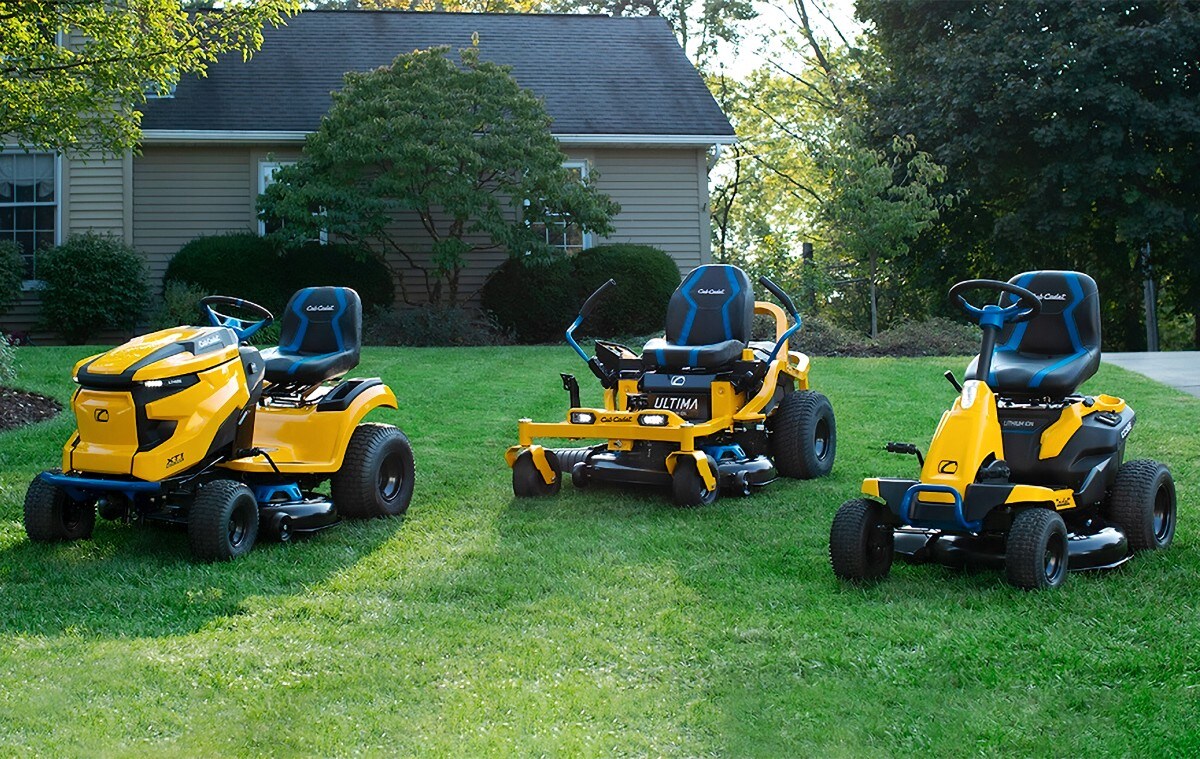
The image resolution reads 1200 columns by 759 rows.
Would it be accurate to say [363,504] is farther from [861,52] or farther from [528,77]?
[861,52]

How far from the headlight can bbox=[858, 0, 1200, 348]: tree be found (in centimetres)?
1620

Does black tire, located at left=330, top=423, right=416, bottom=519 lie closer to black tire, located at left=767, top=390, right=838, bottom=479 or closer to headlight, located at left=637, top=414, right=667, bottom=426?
headlight, located at left=637, top=414, right=667, bottom=426

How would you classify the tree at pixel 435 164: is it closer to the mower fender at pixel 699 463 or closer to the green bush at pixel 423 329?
the green bush at pixel 423 329

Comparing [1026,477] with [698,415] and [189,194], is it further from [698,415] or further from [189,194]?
[189,194]

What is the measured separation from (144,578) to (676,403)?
3529 millimetres

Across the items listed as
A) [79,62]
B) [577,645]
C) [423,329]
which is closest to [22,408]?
[79,62]

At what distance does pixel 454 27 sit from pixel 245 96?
4.07m

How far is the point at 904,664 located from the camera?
470 cm

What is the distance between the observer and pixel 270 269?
59.1 ft

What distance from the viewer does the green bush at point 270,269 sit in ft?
58.3

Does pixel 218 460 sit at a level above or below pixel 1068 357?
below

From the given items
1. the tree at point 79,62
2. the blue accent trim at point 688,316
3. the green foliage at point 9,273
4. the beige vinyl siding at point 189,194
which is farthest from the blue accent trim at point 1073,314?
the green foliage at point 9,273

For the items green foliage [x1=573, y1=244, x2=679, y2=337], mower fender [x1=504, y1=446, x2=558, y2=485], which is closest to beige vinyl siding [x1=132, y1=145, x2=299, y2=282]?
green foliage [x1=573, y1=244, x2=679, y2=337]

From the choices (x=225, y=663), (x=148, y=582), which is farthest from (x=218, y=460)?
(x=225, y=663)
